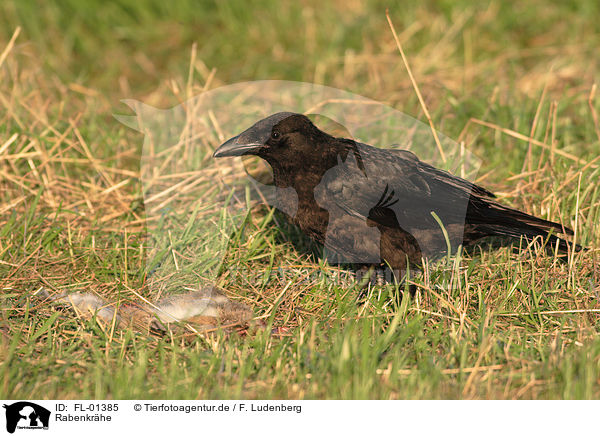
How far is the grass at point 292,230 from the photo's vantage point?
314cm

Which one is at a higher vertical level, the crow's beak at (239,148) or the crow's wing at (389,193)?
the crow's beak at (239,148)

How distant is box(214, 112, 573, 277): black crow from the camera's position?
3773 mm

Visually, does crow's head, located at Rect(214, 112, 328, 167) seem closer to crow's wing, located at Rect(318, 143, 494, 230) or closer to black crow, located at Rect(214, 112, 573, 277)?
black crow, located at Rect(214, 112, 573, 277)

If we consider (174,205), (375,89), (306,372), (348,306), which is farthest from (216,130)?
(306,372)

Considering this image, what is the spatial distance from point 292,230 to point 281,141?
2.87 ft

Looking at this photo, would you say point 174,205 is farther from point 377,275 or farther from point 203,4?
point 203,4
